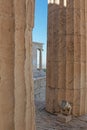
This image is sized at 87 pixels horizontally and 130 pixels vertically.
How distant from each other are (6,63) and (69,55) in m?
4.90

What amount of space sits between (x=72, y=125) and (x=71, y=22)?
3108 mm

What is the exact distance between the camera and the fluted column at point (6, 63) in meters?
2.05

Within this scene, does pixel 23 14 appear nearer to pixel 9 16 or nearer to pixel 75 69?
pixel 9 16

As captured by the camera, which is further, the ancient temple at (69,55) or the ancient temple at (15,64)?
the ancient temple at (69,55)

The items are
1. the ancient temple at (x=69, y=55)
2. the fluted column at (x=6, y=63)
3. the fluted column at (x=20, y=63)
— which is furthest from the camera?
the ancient temple at (x=69, y=55)

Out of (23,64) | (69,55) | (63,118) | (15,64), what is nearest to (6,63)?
(15,64)

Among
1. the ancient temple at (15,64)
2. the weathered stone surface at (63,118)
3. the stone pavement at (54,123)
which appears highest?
the ancient temple at (15,64)

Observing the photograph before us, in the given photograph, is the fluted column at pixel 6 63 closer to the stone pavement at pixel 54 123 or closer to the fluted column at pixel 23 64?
the fluted column at pixel 23 64

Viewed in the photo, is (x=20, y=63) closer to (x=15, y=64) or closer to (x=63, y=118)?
(x=15, y=64)

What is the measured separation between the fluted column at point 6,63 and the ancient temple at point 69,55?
481 cm

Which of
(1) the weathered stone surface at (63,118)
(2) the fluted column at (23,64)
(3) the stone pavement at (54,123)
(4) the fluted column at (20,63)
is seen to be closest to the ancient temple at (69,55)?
(3) the stone pavement at (54,123)

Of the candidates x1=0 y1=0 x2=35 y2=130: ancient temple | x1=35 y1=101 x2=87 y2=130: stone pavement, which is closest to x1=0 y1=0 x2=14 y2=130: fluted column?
A: x1=0 y1=0 x2=35 y2=130: ancient temple

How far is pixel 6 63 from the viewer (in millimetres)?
2090

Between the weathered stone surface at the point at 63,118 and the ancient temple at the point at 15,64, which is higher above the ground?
the ancient temple at the point at 15,64
